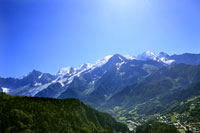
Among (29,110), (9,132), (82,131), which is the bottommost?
(82,131)

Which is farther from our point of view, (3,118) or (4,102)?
(4,102)

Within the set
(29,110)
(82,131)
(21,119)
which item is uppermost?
(29,110)

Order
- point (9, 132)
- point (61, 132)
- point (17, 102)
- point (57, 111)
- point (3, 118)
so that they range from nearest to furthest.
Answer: point (9, 132) < point (3, 118) < point (61, 132) < point (17, 102) < point (57, 111)

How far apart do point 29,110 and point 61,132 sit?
1735 inches

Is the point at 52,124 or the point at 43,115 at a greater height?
the point at 43,115

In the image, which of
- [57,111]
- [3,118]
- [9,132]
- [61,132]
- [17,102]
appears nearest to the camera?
[9,132]

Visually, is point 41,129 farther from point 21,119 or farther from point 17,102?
point 17,102

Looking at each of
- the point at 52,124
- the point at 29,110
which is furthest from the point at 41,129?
the point at 29,110

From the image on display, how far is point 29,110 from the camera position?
172 meters

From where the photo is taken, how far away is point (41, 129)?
157125 mm

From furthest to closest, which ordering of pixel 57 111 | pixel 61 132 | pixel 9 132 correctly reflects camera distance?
pixel 57 111 → pixel 61 132 → pixel 9 132

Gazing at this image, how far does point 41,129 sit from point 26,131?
1853cm

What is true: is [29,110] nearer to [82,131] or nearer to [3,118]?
[3,118]

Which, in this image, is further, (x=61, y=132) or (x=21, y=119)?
(x=61, y=132)
